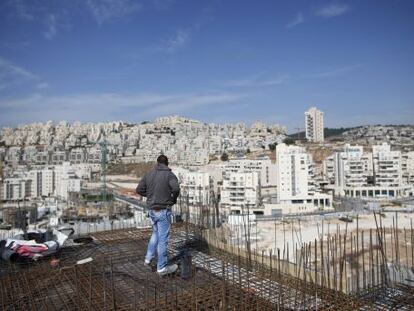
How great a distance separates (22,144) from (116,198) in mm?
53420

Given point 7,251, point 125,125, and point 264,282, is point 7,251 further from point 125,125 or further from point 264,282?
point 125,125

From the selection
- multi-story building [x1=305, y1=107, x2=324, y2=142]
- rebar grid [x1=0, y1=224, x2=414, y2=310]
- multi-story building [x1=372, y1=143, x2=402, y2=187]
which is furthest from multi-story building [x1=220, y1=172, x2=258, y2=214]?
multi-story building [x1=305, y1=107, x2=324, y2=142]

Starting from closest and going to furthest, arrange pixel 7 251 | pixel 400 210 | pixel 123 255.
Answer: pixel 7 251 < pixel 123 255 < pixel 400 210

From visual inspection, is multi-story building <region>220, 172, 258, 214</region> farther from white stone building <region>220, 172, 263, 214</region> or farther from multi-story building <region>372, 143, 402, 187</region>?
multi-story building <region>372, 143, 402, 187</region>

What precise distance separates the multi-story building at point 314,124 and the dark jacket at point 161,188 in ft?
206

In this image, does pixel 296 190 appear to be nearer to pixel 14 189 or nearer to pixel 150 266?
pixel 150 266

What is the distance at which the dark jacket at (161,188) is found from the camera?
8.57 ft

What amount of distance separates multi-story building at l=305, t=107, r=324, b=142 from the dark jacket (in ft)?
206

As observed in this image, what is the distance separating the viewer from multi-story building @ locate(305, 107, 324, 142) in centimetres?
6309

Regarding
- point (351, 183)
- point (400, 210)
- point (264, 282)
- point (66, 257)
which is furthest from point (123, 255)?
point (351, 183)

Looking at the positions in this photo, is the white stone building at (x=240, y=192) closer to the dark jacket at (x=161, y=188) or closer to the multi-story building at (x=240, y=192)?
the multi-story building at (x=240, y=192)

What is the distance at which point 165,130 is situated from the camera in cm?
8594

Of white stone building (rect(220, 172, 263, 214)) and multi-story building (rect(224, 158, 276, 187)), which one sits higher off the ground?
multi-story building (rect(224, 158, 276, 187))

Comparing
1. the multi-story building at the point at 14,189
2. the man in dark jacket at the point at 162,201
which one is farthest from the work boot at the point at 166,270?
the multi-story building at the point at 14,189
